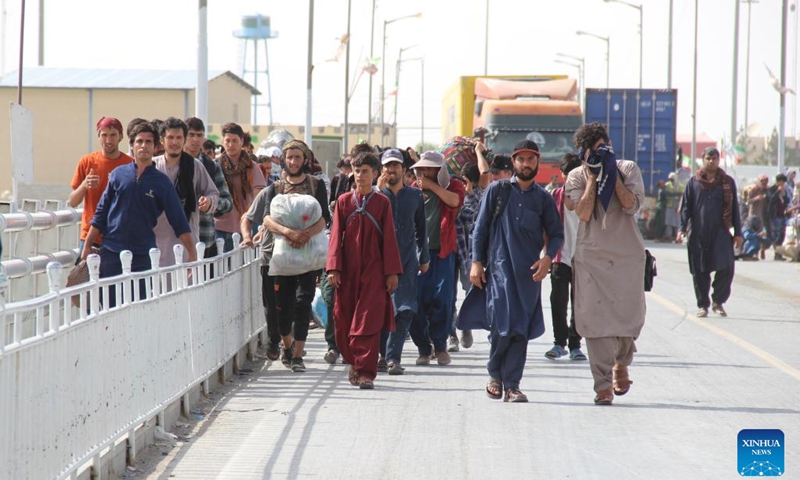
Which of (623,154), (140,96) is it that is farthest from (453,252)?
(140,96)

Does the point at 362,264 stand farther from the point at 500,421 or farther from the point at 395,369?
the point at 500,421

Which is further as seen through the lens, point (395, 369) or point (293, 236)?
point (395, 369)

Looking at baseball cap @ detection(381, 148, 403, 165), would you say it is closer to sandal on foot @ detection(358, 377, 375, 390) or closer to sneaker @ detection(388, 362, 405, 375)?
sneaker @ detection(388, 362, 405, 375)

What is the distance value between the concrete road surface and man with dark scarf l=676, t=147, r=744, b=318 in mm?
2525

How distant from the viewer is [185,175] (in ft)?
34.3

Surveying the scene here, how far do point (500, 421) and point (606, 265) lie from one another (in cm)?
151

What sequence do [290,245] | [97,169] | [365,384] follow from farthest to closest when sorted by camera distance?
[290,245]
[365,384]
[97,169]

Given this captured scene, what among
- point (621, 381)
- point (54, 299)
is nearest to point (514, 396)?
point (621, 381)

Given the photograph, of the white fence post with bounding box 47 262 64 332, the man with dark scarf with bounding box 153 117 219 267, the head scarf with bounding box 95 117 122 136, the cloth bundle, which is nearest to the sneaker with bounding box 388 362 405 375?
the cloth bundle

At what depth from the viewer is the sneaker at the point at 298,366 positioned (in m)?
11.2

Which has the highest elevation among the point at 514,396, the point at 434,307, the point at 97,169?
the point at 97,169

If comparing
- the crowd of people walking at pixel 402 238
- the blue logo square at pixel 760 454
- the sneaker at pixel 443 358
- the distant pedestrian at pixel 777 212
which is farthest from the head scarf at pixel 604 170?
the distant pedestrian at pixel 777 212

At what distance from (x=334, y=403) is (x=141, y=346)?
234 centimetres

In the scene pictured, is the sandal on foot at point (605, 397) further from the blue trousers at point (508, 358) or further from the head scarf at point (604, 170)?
the head scarf at point (604, 170)
